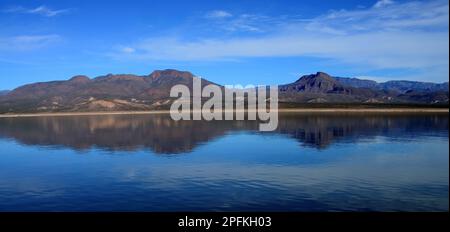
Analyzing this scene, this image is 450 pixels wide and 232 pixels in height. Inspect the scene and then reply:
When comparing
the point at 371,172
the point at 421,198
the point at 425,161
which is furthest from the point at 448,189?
the point at 425,161

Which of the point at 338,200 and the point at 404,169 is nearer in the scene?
the point at 338,200

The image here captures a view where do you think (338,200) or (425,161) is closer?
(338,200)

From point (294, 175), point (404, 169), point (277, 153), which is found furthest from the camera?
point (277, 153)

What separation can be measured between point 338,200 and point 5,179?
23733 mm

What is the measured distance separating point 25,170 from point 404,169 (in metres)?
29.6

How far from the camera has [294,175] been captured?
3344 centimetres

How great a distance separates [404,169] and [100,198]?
22028 millimetres
